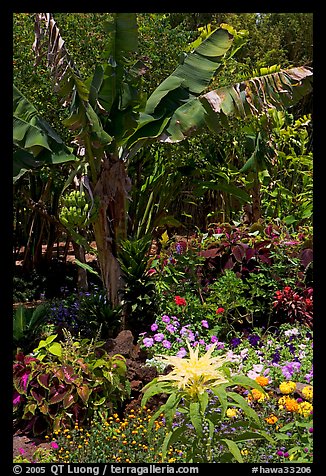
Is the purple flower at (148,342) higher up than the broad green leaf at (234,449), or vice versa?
the purple flower at (148,342)

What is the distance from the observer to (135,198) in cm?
842

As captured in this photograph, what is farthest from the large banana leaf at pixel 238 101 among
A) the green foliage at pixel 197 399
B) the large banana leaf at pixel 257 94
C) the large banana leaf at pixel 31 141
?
the green foliage at pixel 197 399

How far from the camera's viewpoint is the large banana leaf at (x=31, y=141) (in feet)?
17.7

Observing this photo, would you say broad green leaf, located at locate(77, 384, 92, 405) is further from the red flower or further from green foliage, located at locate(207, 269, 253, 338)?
green foliage, located at locate(207, 269, 253, 338)

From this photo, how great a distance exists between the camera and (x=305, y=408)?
3652 millimetres

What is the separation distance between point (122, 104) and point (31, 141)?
940 mm

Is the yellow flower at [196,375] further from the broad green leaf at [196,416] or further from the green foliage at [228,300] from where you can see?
the green foliage at [228,300]

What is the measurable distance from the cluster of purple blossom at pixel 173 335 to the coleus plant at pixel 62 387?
736mm

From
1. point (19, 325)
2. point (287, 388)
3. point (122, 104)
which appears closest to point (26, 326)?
point (19, 325)

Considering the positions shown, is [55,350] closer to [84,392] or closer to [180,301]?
[84,392]

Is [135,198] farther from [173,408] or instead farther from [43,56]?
[173,408]

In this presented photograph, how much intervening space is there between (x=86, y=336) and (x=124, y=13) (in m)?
2.96

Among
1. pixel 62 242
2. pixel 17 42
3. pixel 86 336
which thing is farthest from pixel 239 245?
pixel 62 242

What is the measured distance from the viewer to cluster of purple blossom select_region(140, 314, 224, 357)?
5.20 meters
